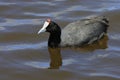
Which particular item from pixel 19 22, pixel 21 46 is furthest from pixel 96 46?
pixel 19 22

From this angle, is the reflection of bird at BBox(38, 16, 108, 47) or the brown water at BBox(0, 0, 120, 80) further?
the reflection of bird at BBox(38, 16, 108, 47)

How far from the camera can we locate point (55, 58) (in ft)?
33.4

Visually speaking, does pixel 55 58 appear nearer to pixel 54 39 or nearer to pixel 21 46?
pixel 54 39

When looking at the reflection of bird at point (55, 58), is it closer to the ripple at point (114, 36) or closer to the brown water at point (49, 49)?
the brown water at point (49, 49)

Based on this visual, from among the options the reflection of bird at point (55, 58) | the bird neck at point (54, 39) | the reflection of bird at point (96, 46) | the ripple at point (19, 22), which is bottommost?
the reflection of bird at point (55, 58)

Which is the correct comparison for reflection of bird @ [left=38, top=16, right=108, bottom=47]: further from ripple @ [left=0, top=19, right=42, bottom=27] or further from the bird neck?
ripple @ [left=0, top=19, right=42, bottom=27]

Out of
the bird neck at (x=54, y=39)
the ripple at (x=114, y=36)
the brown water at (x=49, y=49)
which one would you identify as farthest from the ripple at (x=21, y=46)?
the ripple at (x=114, y=36)

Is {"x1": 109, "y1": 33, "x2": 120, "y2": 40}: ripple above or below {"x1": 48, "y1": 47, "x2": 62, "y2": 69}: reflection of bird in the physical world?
above

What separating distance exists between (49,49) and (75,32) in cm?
70

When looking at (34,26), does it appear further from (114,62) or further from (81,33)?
(114,62)

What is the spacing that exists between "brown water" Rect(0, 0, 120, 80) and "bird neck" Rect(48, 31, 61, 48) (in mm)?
130

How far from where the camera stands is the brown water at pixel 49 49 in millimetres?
9305

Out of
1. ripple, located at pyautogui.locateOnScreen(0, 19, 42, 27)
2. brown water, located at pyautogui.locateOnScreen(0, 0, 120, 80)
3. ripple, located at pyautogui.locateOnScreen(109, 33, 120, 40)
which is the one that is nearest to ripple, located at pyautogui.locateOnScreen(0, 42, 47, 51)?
brown water, located at pyautogui.locateOnScreen(0, 0, 120, 80)

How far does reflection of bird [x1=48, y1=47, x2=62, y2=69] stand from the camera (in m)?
9.80
